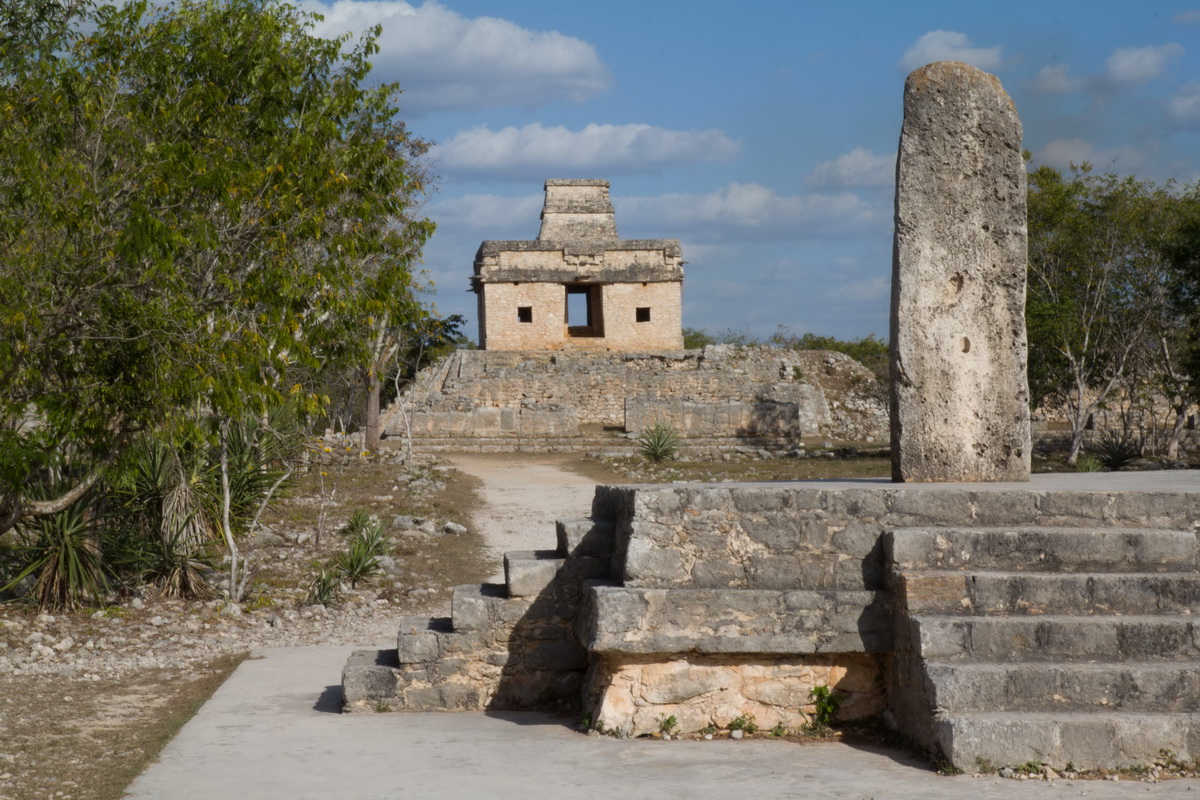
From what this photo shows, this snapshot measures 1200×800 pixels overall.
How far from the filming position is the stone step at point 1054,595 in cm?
502

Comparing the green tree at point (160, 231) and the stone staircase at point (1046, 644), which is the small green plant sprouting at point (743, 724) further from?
the green tree at point (160, 231)

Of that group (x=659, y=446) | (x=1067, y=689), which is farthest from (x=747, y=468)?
A: (x=1067, y=689)

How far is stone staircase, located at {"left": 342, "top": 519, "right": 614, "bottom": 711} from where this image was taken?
583 cm

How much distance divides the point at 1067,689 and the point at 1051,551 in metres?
0.72

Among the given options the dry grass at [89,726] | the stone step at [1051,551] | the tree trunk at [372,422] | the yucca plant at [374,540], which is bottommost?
the dry grass at [89,726]

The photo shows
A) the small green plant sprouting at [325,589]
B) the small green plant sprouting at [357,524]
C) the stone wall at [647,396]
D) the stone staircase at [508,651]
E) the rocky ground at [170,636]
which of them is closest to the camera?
the rocky ground at [170,636]

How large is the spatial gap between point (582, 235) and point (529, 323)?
287cm

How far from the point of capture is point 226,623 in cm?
882

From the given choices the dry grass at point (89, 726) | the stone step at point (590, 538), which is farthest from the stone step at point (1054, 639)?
the dry grass at point (89, 726)

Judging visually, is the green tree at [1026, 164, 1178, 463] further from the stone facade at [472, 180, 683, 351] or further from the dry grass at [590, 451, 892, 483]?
the stone facade at [472, 180, 683, 351]

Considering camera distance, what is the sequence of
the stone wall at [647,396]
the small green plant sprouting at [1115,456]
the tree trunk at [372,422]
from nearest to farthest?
the small green plant sprouting at [1115,456]
the tree trunk at [372,422]
the stone wall at [647,396]

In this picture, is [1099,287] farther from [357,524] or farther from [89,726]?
[89,726]

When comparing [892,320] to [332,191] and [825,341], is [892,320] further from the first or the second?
[825,341]

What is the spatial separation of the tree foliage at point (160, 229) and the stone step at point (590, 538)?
284cm
